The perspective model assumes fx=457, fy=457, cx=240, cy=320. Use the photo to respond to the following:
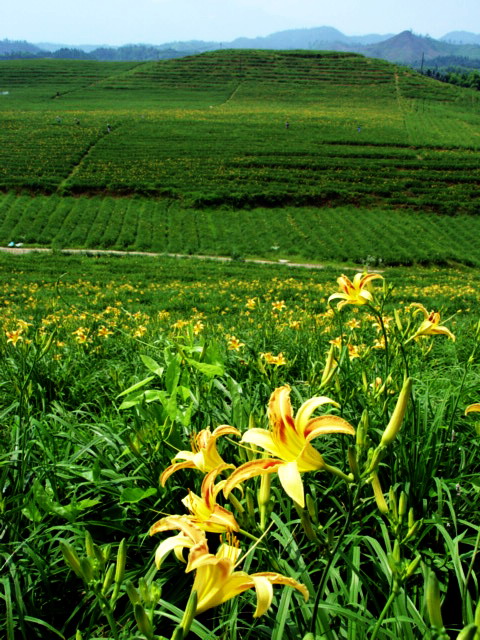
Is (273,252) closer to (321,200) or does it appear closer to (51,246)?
(321,200)

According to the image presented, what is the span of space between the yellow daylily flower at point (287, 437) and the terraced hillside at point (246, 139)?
72.1ft

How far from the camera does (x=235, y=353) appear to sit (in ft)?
11.5

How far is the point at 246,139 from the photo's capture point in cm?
3844

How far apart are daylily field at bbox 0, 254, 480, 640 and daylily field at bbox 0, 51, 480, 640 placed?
0.04 ft

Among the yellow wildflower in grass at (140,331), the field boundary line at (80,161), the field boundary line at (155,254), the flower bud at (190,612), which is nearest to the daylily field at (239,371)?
the flower bud at (190,612)

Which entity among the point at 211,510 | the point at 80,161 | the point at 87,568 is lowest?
the point at 80,161

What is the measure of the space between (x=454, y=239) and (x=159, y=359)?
23927 mm

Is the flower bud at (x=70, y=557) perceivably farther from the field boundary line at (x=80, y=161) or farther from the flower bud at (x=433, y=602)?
the field boundary line at (x=80, y=161)

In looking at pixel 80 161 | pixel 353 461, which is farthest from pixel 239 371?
pixel 80 161

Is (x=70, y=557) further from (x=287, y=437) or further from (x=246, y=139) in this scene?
(x=246, y=139)

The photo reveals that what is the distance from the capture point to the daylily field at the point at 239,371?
1.09 metres

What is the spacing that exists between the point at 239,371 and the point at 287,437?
2.14 meters

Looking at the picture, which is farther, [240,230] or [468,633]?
[240,230]

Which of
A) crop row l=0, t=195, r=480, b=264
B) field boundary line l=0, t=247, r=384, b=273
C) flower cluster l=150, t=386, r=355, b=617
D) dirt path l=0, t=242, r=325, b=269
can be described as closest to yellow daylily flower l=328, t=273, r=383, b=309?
flower cluster l=150, t=386, r=355, b=617
